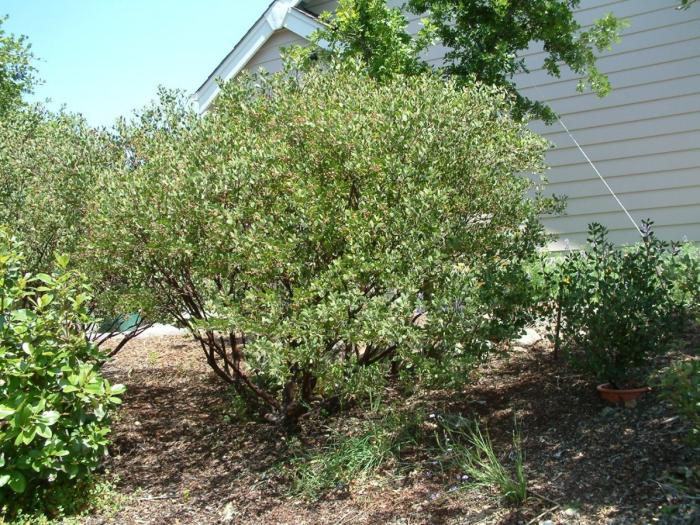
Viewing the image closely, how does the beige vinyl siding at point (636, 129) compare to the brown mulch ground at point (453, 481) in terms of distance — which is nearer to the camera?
the brown mulch ground at point (453, 481)

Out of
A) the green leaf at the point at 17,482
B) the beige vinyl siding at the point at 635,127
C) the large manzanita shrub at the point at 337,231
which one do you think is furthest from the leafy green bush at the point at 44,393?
the beige vinyl siding at the point at 635,127

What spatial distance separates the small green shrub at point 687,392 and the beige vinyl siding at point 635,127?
18.6 feet

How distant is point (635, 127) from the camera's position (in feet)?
30.1

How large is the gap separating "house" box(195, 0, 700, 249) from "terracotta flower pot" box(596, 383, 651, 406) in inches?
187

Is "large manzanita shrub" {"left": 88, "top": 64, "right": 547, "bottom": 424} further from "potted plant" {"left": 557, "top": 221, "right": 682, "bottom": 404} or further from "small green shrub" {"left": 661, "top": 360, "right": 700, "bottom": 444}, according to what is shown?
"small green shrub" {"left": 661, "top": 360, "right": 700, "bottom": 444}

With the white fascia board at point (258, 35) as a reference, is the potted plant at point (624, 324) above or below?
below

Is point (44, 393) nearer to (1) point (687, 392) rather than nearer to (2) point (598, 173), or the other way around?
(1) point (687, 392)

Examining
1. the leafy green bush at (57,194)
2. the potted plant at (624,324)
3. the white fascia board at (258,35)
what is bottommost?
the potted plant at (624,324)

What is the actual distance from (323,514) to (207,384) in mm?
3391

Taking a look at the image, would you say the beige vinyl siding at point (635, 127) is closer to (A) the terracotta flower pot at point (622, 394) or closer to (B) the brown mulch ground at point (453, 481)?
(B) the brown mulch ground at point (453, 481)

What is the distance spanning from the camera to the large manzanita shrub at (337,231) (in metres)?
4.32

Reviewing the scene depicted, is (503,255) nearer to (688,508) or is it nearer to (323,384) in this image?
(323,384)

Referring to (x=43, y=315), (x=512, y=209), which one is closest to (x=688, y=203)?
(x=512, y=209)

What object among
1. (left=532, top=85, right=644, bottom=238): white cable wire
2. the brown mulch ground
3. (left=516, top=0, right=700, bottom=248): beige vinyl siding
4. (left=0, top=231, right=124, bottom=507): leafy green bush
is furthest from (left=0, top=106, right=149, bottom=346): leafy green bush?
(left=516, top=0, right=700, bottom=248): beige vinyl siding
